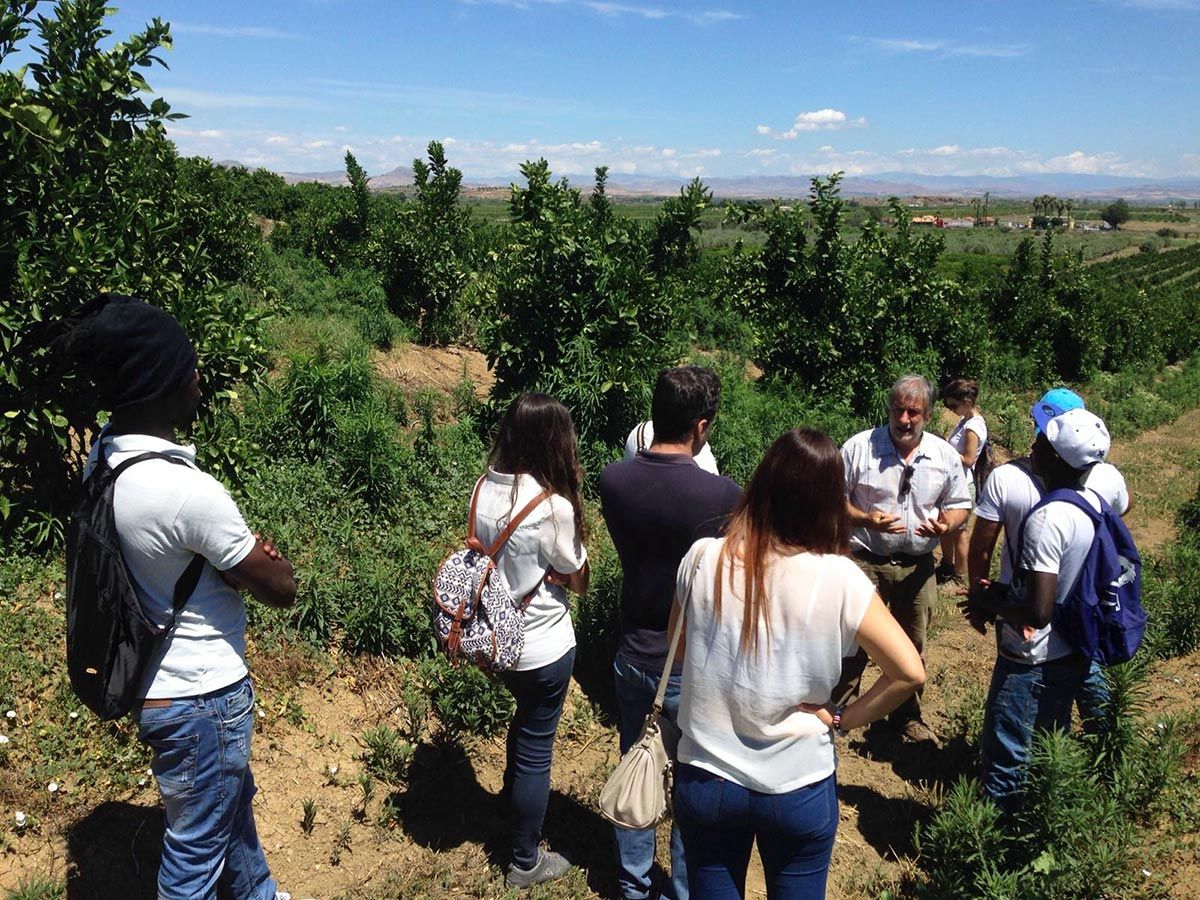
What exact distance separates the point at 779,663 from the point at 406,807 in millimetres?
2411

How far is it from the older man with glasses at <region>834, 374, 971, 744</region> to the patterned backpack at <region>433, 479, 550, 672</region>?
1959 millimetres

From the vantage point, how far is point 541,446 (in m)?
2.75

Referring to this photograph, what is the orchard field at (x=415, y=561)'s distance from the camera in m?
3.23

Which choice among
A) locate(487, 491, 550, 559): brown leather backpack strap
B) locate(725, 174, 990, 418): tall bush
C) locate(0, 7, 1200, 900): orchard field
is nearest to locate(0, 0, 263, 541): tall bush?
locate(0, 7, 1200, 900): orchard field

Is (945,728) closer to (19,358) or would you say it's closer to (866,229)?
(19,358)

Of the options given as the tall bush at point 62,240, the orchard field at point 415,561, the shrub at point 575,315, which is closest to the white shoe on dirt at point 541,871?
the orchard field at point 415,561

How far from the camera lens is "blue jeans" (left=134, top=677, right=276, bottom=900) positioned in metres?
2.12

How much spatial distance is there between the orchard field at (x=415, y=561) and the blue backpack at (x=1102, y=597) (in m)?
0.41

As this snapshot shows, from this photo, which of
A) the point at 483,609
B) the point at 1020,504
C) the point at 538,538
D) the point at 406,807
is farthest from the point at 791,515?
the point at 406,807

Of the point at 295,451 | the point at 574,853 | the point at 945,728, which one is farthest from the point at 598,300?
the point at 574,853

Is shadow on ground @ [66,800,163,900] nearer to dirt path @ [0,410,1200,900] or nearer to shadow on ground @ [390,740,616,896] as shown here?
dirt path @ [0,410,1200,900]

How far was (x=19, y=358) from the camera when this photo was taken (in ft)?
13.0

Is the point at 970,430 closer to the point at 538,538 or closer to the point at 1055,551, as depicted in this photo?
the point at 1055,551

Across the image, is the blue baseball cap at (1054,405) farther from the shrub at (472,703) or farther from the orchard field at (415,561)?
the shrub at (472,703)
